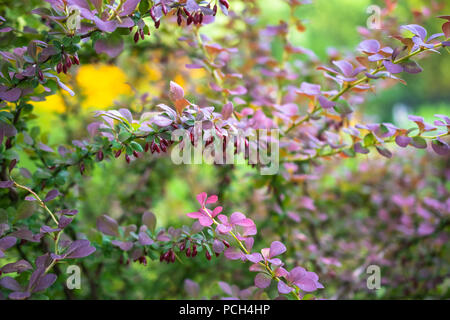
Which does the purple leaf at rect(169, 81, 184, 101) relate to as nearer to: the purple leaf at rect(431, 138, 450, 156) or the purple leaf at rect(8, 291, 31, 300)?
the purple leaf at rect(8, 291, 31, 300)

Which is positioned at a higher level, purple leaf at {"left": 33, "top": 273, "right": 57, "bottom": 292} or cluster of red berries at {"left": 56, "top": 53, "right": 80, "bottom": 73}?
cluster of red berries at {"left": 56, "top": 53, "right": 80, "bottom": 73}

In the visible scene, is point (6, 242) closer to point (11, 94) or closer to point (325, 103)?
point (11, 94)

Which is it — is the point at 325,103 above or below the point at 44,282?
above

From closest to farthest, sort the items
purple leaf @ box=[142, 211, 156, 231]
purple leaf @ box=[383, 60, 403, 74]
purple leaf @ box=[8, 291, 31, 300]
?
1. purple leaf @ box=[8, 291, 31, 300]
2. purple leaf @ box=[383, 60, 403, 74]
3. purple leaf @ box=[142, 211, 156, 231]

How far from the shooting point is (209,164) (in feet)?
3.87

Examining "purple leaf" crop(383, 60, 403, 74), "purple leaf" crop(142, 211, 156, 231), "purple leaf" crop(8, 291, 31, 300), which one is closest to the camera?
"purple leaf" crop(8, 291, 31, 300)

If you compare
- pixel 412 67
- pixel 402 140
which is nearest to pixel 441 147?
pixel 402 140

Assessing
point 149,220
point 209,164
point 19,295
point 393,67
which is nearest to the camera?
point 19,295

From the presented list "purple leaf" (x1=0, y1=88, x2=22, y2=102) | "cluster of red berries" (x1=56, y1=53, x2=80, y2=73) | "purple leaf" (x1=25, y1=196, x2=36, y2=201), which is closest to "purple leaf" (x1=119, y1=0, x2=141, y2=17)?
"cluster of red berries" (x1=56, y1=53, x2=80, y2=73)

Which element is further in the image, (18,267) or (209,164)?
(209,164)

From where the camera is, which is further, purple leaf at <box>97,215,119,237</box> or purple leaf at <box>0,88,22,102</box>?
purple leaf at <box>97,215,119,237</box>

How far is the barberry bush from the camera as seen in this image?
2.07 ft

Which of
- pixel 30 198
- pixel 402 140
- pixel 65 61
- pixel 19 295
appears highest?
pixel 65 61

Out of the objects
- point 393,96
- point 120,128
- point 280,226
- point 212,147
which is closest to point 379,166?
point 280,226
